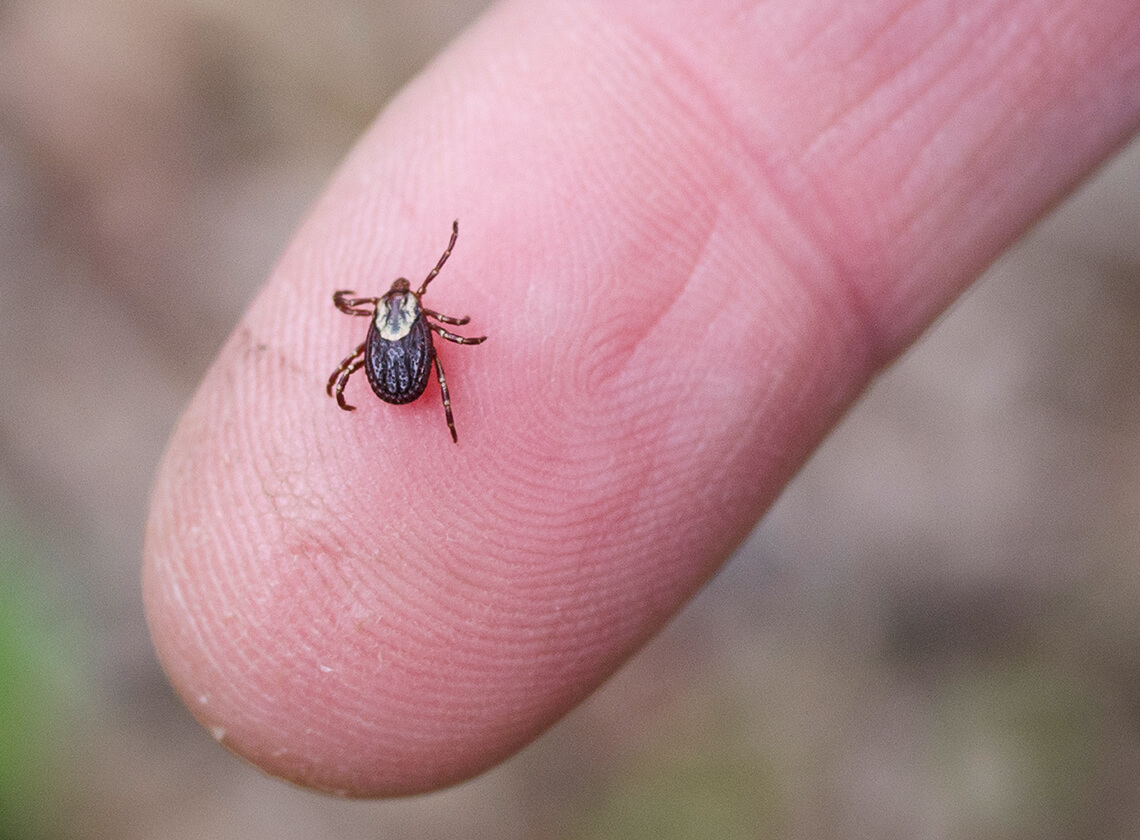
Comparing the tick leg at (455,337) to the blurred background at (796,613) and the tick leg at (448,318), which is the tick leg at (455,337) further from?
the blurred background at (796,613)

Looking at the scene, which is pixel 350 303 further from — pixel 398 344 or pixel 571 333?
pixel 571 333

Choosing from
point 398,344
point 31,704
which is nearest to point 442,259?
point 398,344

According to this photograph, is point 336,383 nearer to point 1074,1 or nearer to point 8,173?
point 1074,1

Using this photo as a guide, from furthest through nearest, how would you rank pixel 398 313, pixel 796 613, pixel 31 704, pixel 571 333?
pixel 796 613
pixel 31 704
pixel 398 313
pixel 571 333

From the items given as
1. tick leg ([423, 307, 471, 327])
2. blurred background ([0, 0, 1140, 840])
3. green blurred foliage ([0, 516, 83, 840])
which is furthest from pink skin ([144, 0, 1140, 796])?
green blurred foliage ([0, 516, 83, 840])

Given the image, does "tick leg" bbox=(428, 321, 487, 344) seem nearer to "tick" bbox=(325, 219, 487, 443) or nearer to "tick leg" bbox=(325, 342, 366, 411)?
"tick" bbox=(325, 219, 487, 443)

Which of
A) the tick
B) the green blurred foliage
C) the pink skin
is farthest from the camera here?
the green blurred foliage

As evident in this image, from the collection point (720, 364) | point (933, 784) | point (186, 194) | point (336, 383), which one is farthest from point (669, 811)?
point (186, 194)
